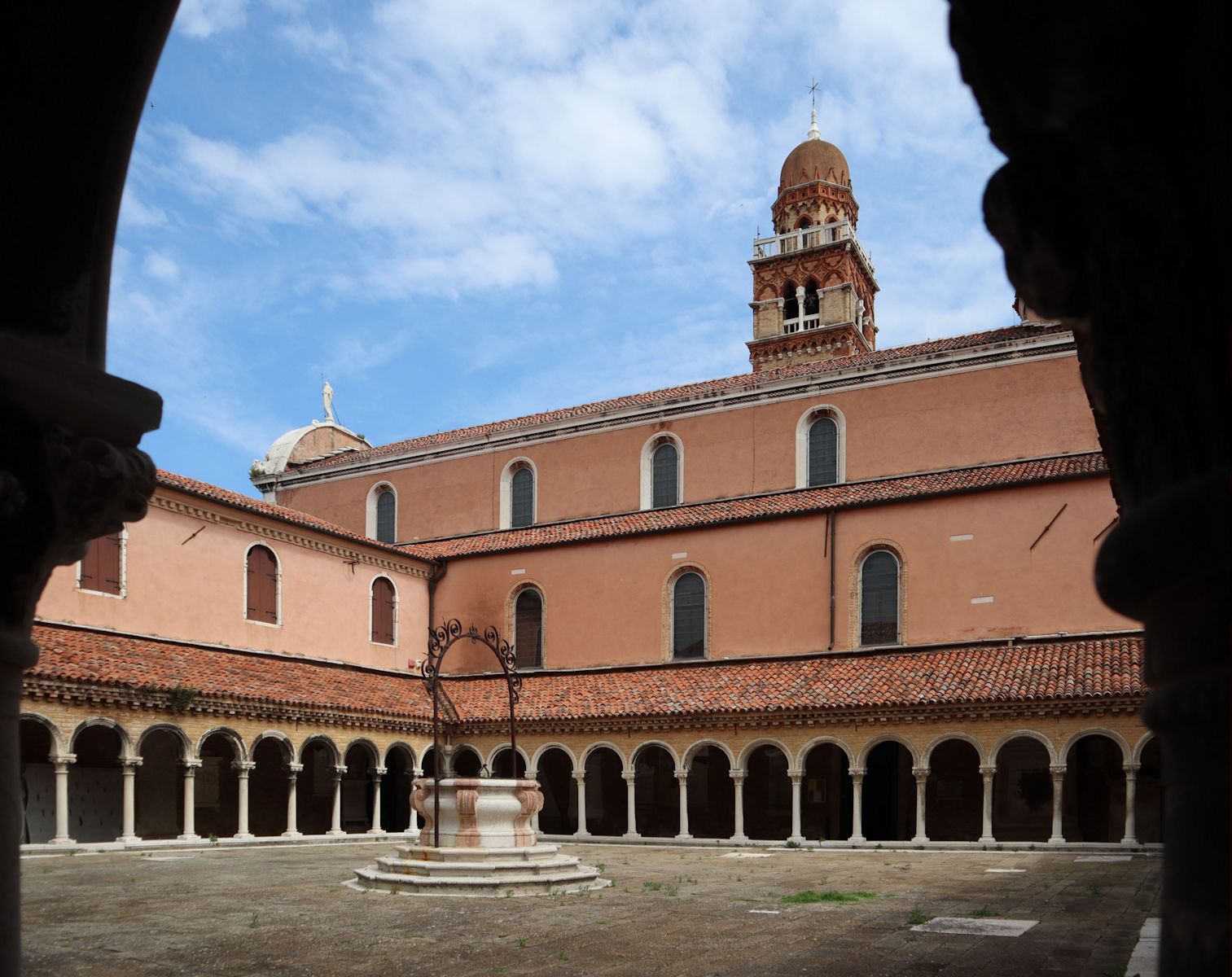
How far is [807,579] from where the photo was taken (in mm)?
29391

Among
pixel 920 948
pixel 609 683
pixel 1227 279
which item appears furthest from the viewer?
pixel 609 683

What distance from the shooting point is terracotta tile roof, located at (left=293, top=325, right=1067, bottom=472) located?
3080cm

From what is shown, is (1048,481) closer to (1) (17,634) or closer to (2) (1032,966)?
(2) (1032,966)

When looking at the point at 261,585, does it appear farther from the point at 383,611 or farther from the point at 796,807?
the point at 796,807

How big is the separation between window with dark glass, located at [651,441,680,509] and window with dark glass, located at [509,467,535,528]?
12.3 feet

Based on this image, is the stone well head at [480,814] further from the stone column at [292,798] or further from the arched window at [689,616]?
the arched window at [689,616]

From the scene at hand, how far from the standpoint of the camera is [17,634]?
320 centimetres

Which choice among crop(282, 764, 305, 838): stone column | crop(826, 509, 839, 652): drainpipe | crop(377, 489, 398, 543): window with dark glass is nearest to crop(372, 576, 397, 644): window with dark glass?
crop(377, 489, 398, 543): window with dark glass

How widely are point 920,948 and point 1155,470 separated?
8655 mm

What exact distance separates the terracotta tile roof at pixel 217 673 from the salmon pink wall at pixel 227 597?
0.37 m

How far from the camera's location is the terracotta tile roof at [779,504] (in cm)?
2775

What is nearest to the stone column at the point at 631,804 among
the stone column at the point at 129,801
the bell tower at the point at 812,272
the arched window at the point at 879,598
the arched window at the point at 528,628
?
the arched window at the point at 528,628

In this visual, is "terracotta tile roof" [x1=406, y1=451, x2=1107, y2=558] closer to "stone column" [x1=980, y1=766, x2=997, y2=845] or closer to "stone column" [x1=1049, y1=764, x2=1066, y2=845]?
"stone column" [x1=1049, y1=764, x2=1066, y2=845]

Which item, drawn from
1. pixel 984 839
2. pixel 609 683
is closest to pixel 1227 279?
pixel 984 839
